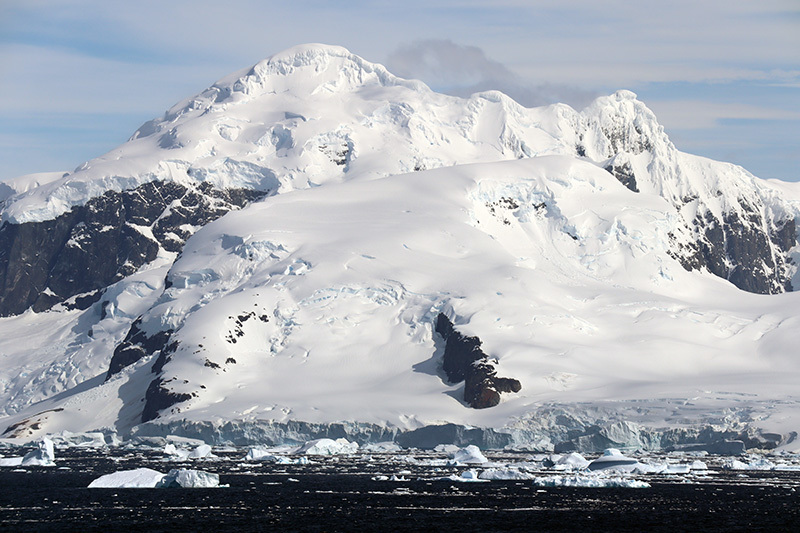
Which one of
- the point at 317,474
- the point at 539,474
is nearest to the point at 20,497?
the point at 317,474

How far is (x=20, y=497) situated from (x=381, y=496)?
3363 cm

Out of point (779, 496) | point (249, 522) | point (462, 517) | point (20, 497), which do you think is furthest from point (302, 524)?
point (779, 496)

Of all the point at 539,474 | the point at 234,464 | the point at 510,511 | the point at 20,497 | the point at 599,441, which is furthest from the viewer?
the point at 599,441

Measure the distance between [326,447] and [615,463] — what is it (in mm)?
59289

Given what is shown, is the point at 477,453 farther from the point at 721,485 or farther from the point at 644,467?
the point at 721,485

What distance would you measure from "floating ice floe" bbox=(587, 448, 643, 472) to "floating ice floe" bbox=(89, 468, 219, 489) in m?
44.1

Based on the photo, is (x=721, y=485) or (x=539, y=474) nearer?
(x=721, y=485)

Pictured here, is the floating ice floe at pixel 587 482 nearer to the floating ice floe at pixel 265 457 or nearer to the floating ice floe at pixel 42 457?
the floating ice floe at pixel 265 457

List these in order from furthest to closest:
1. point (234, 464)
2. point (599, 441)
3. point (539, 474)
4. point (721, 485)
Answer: point (599, 441)
point (234, 464)
point (539, 474)
point (721, 485)

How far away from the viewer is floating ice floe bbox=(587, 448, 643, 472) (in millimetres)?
143250

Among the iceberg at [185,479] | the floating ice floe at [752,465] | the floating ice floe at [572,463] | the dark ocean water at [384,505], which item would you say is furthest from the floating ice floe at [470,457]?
the iceberg at [185,479]

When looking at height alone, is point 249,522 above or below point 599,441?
below

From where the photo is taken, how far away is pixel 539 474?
143m

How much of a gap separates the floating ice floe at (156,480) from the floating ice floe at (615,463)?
44.1 meters
